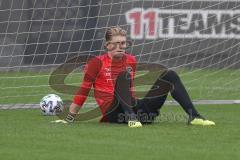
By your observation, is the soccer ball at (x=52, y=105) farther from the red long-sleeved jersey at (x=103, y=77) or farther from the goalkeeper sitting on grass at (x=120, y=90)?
the red long-sleeved jersey at (x=103, y=77)

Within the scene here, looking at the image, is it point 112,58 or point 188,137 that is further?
point 112,58

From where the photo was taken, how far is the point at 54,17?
1374 centimetres

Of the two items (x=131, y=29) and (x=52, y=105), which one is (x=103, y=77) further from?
(x=131, y=29)

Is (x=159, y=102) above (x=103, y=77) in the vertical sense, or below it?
below

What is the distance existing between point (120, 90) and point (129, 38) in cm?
561

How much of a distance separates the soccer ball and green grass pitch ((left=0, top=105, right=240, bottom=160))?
135 millimetres

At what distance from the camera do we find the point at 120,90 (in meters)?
9.95

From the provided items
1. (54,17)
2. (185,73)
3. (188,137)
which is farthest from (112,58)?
(185,73)

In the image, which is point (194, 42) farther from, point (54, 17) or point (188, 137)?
point (188, 137)

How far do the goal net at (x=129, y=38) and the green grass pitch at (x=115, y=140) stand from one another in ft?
9.07

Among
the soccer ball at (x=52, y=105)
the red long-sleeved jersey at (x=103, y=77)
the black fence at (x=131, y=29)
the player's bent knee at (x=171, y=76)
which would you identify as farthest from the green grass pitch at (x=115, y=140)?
the black fence at (x=131, y=29)

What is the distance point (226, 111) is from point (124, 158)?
16.7 feet

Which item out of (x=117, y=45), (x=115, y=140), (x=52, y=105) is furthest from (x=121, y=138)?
(x=52, y=105)

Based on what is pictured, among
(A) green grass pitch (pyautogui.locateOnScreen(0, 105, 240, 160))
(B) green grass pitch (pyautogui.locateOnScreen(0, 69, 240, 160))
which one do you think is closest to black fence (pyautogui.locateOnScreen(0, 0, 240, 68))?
(B) green grass pitch (pyautogui.locateOnScreen(0, 69, 240, 160))
